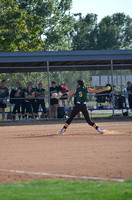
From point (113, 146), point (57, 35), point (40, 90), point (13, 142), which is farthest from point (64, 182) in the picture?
point (57, 35)

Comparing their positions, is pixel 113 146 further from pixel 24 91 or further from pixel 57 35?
pixel 57 35

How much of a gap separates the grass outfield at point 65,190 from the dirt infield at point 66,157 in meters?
0.75

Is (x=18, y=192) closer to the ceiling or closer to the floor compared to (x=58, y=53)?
closer to the floor

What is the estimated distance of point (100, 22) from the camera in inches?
3246

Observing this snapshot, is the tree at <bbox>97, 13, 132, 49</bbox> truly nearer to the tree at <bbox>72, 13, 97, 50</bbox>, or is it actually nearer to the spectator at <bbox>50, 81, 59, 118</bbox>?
the tree at <bbox>72, 13, 97, 50</bbox>

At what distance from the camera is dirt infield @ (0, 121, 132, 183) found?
333 inches

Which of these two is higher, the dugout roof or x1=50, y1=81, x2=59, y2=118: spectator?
the dugout roof

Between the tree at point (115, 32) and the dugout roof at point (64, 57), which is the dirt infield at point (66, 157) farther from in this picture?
the tree at point (115, 32)

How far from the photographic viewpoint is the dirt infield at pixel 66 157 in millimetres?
8469

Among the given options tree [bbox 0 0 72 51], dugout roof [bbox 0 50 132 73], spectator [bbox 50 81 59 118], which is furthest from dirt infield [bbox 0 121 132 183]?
tree [bbox 0 0 72 51]

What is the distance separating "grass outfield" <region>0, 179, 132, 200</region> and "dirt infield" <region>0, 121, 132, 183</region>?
2.48 ft

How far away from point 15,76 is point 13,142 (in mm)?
15905

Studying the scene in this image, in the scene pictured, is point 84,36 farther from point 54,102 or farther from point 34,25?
point 54,102

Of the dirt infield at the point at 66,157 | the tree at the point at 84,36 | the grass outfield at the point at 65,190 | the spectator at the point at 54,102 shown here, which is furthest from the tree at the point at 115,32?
the grass outfield at the point at 65,190
